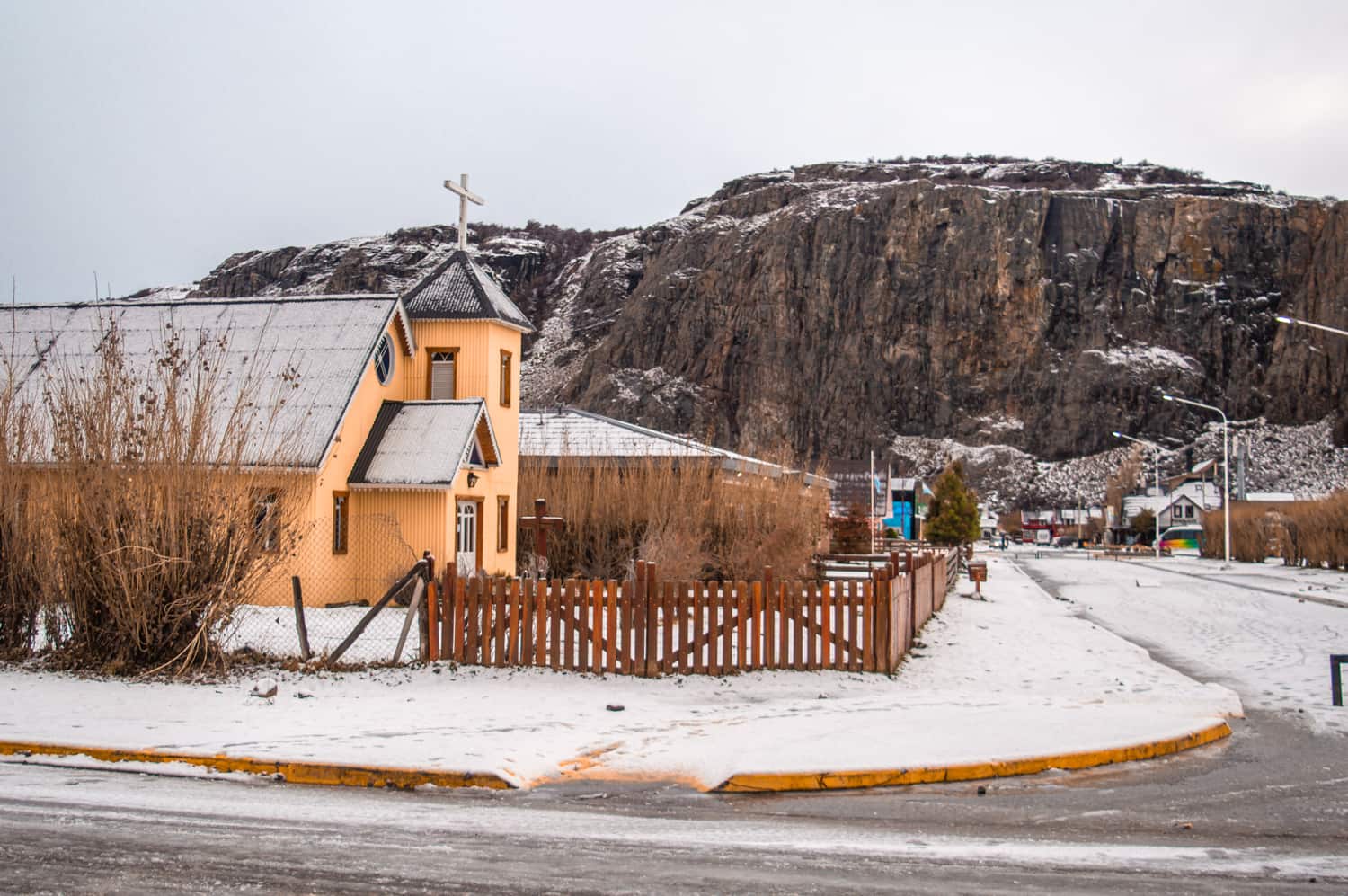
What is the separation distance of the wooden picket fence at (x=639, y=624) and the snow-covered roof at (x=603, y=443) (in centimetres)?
1434

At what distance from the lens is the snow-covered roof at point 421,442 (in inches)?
880

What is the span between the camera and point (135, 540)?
1226 cm

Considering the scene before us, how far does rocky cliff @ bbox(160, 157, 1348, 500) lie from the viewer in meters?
143

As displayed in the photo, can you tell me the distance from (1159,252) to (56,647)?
159 metres

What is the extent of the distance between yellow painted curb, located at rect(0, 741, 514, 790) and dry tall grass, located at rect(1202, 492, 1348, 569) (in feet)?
162

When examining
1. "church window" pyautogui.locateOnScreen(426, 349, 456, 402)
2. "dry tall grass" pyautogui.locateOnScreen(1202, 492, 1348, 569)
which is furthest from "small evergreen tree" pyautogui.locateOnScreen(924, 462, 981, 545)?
"church window" pyautogui.locateOnScreen(426, 349, 456, 402)

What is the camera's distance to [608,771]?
Result: 8.75 m

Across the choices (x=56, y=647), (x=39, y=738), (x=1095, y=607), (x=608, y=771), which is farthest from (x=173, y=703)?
(x=1095, y=607)

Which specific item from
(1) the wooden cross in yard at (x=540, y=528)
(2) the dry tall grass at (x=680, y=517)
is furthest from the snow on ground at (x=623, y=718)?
(2) the dry tall grass at (x=680, y=517)

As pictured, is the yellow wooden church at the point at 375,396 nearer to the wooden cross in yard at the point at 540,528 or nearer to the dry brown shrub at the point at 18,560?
the wooden cross in yard at the point at 540,528

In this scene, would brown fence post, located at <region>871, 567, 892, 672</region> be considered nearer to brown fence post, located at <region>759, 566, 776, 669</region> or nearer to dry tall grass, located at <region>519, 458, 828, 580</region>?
brown fence post, located at <region>759, 566, 776, 669</region>

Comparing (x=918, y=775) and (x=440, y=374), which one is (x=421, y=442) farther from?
(x=918, y=775)

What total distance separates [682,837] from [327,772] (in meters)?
3.04

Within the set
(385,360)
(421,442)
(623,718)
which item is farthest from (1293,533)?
(623,718)
